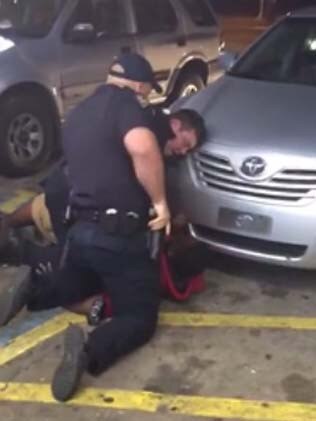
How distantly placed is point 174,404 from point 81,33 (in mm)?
4134

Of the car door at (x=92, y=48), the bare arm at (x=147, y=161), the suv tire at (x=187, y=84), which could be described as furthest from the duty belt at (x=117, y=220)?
the suv tire at (x=187, y=84)

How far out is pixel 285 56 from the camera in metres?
5.76

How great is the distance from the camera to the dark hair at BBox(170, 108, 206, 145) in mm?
4688

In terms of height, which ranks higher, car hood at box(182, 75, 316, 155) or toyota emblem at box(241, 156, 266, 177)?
car hood at box(182, 75, 316, 155)

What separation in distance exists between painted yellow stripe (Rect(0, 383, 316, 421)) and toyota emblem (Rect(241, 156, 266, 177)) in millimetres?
1360

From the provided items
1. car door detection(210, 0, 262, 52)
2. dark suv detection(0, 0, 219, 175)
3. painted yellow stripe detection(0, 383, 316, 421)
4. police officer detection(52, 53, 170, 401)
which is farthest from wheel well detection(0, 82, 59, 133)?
car door detection(210, 0, 262, 52)

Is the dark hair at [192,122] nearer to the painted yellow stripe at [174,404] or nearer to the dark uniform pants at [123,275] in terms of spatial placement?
the dark uniform pants at [123,275]

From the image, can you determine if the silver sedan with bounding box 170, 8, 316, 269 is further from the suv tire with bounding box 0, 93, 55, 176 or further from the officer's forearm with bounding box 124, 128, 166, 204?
the suv tire with bounding box 0, 93, 55, 176

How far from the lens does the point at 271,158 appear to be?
4465 mm

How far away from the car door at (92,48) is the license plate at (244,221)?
2871 mm

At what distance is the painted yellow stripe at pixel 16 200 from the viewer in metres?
6.13

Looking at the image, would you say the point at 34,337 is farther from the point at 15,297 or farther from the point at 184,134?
the point at 184,134

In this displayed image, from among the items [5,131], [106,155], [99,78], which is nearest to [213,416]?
[106,155]

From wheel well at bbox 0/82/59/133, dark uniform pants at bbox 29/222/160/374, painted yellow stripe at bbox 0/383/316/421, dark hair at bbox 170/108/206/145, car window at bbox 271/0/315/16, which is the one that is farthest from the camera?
car window at bbox 271/0/315/16
